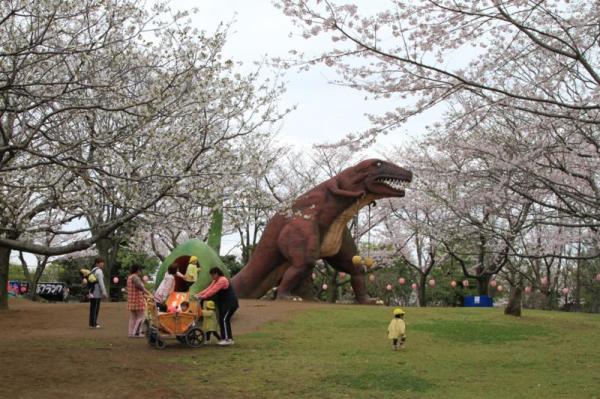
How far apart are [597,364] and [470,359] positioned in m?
1.99

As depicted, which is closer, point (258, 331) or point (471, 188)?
point (258, 331)

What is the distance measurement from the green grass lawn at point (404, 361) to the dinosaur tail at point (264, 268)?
6065 mm

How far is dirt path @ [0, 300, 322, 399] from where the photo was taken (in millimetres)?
7656

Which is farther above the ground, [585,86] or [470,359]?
[585,86]

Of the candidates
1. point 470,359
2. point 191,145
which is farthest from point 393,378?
point 191,145

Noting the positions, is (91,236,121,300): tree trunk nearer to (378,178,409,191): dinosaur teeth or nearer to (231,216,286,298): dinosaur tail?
(231,216,286,298): dinosaur tail

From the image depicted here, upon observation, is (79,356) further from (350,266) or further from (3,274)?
(350,266)

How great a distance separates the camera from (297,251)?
20844 mm

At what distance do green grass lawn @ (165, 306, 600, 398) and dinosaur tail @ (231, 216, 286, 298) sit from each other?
19.9 feet

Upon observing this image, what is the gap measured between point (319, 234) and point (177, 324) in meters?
10.7

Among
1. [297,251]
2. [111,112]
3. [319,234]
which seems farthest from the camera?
[319,234]

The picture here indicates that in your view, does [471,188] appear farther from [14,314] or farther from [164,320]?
[14,314]

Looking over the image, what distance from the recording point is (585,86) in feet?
35.3

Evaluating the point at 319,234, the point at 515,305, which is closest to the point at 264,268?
the point at 319,234
